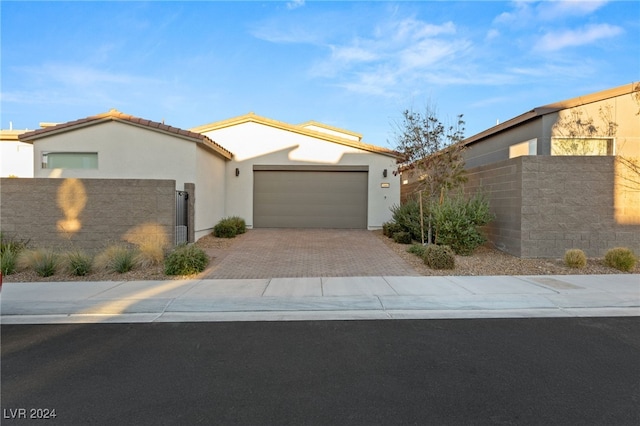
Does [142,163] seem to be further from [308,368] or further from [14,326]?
[308,368]

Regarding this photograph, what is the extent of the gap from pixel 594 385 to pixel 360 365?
2.44m

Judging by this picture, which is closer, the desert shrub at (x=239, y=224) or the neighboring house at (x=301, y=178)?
the desert shrub at (x=239, y=224)

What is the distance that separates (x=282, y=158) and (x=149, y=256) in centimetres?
942

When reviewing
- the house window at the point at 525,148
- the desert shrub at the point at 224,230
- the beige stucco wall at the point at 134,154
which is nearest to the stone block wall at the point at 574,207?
the house window at the point at 525,148

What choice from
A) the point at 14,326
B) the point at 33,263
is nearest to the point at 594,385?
the point at 14,326

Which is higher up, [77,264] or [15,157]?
[15,157]

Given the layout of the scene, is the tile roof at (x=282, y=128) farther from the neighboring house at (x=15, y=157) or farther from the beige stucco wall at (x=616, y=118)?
the neighboring house at (x=15, y=157)

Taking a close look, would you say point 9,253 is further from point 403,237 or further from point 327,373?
point 403,237

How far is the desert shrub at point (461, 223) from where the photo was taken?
475 inches

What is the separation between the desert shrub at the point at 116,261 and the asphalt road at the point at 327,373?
11.8 ft

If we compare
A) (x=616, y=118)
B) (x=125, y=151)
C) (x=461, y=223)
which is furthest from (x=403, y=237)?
(x=125, y=151)

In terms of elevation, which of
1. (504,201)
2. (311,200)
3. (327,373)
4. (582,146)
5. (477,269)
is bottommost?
(327,373)

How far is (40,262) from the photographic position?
9.73 metres

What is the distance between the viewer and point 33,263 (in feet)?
32.3
